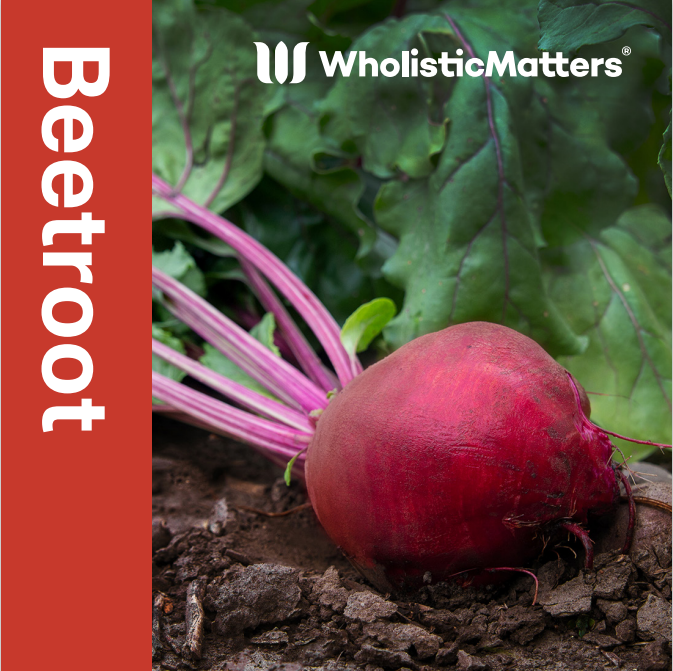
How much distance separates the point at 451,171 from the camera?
145 cm

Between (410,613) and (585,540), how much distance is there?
1.03 ft

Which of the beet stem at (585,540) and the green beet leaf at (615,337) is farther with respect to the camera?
the green beet leaf at (615,337)

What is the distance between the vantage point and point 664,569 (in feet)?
3.33

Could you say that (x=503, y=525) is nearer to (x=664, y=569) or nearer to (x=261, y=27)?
(x=664, y=569)

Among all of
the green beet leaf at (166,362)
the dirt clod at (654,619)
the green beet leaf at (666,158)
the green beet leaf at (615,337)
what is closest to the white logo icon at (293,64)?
the green beet leaf at (166,362)

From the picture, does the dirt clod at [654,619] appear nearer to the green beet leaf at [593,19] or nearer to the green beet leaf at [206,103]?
the green beet leaf at [593,19]

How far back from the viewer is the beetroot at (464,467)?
3.42 feet

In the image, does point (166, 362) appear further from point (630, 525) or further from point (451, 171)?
point (630, 525)

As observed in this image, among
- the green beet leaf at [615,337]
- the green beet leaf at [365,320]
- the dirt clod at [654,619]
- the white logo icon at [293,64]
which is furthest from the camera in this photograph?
the white logo icon at [293,64]

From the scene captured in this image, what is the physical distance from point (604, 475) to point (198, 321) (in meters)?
1.09

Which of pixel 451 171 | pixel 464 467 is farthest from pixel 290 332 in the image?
pixel 464 467

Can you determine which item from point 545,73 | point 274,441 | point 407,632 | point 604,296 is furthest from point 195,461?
point 545,73

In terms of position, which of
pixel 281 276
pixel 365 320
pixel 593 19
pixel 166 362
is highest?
pixel 593 19

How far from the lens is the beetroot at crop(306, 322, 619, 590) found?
104 cm
